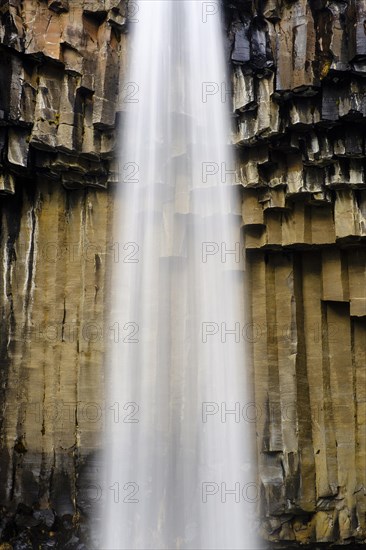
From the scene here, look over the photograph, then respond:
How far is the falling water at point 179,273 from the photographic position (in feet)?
34.5

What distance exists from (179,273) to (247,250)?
3.74ft

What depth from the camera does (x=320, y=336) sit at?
11070mm

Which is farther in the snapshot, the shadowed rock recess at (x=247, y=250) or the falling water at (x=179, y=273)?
the falling water at (x=179, y=273)

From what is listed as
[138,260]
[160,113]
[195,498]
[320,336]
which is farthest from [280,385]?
[160,113]

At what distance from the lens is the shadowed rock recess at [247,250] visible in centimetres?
1019

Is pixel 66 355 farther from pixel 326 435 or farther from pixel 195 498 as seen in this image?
pixel 326 435

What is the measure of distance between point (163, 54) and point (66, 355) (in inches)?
190

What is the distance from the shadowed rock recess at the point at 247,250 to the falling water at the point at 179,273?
0.73 feet

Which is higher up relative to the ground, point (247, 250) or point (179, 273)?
point (247, 250)

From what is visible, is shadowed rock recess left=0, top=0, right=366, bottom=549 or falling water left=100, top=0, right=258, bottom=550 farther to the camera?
falling water left=100, top=0, right=258, bottom=550

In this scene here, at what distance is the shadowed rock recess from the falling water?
223 mm

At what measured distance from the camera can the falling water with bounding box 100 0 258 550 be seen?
1051cm

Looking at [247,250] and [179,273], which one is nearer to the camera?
[179,273]

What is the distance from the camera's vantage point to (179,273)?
11.0 metres
